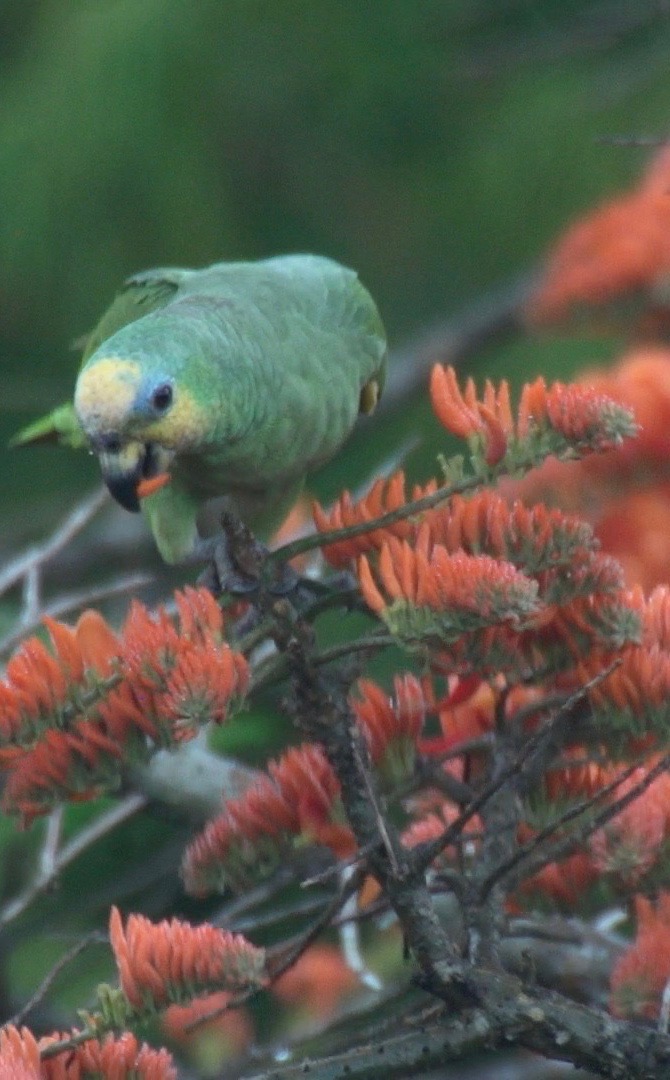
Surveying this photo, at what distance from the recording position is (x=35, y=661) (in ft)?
5.61

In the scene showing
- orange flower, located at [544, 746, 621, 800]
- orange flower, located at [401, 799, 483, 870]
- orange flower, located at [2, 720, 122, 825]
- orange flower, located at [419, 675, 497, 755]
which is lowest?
orange flower, located at [401, 799, 483, 870]

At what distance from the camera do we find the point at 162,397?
2.30 metres

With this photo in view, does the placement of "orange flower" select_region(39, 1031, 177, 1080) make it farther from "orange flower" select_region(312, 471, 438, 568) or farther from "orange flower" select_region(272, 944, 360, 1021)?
"orange flower" select_region(272, 944, 360, 1021)

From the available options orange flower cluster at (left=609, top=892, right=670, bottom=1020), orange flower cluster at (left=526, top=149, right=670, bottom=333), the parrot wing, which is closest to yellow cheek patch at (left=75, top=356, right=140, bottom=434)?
the parrot wing

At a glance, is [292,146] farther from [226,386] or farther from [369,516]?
[369,516]

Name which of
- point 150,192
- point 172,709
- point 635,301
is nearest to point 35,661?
point 172,709

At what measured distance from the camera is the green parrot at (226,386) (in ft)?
7.52

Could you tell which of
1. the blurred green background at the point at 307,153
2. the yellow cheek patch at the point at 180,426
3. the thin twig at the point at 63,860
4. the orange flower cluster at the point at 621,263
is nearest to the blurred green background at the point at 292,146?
the blurred green background at the point at 307,153

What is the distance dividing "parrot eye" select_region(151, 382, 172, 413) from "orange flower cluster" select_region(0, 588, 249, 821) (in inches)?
22.2

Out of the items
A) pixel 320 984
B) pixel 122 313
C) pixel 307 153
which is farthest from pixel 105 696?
pixel 307 153

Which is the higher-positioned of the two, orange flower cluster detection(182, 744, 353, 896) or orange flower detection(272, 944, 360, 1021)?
orange flower cluster detection(182, 744, 353, 896)

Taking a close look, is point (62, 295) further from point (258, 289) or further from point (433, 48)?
point (258, 289)

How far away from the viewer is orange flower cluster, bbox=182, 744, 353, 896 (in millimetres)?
1849

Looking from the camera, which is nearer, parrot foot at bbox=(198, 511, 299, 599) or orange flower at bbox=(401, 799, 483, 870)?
parrot foot at bbox=(198, 511, 299, 599)
